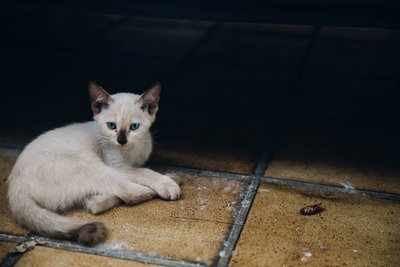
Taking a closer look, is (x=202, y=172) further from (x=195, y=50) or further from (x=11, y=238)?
(x=195, y=50)

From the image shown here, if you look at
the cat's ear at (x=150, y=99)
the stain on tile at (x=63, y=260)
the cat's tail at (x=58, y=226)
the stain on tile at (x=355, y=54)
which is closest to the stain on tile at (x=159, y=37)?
the stain on tile at (x=355, y=54)

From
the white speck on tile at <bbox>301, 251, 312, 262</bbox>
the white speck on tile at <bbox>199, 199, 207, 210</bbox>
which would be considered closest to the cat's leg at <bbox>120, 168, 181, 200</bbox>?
the white speck on tile at <bbox>199, 199, 207, 210</bbox>

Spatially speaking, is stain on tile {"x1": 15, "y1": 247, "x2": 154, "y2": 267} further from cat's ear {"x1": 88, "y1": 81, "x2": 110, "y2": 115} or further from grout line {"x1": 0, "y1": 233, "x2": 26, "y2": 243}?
cat's ear {"x1": 88, "y1": 81, "x2": 110, "y2": 115}

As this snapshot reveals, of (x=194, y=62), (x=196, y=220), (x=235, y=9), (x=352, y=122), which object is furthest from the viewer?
(x=194, y=62)

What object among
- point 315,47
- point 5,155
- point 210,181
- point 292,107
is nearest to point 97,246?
point 210,181

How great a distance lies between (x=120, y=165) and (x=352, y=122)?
159 centimetres

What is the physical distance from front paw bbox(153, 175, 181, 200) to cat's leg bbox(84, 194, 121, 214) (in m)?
0.22

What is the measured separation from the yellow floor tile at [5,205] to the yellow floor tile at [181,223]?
28 cm

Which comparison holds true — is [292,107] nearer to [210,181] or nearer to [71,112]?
[210,181]

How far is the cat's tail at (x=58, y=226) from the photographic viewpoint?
7.61ft

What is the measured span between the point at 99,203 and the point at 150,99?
0.59m

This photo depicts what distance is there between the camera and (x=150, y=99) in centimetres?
276

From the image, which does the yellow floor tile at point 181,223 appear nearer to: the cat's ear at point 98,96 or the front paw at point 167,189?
the front paw at point 167,189

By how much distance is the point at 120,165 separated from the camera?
2.78 m
